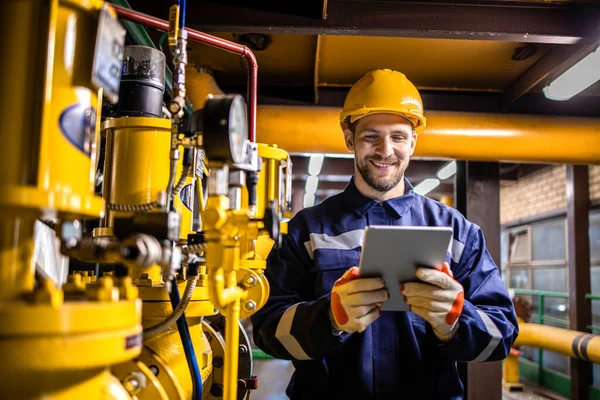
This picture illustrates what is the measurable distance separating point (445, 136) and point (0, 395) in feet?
9.45

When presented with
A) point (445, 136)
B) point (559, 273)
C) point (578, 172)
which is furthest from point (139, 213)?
point (559, 273)

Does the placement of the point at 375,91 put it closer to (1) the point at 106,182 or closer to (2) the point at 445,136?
(1) the point at 106,182

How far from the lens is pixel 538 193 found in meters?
6.84

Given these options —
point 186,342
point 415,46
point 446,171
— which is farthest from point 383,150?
point 446,171

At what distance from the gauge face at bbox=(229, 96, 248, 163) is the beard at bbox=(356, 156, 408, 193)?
74 cm

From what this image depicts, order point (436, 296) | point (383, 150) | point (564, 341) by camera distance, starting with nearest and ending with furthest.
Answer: point (436, 296) < point (383, 150) < point (564, 341)

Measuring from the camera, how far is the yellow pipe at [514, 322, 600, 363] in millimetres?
3720

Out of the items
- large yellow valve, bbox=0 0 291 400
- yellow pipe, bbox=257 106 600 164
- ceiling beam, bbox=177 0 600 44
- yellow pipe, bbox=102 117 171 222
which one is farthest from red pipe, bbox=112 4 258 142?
yellow pipe, bbox=257 106 600 164

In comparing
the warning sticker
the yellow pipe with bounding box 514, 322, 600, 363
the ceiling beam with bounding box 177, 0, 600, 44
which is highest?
the ceiling beam with bounding box 177, 0, 600, 44

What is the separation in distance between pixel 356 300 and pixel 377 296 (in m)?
0.06

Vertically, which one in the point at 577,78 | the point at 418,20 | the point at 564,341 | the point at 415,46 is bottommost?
the point at 564,341

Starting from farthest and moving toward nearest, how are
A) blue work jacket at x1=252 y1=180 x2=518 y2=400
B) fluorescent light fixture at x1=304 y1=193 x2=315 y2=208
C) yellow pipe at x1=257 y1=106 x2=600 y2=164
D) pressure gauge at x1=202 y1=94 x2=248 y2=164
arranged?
fluorescent light fixture at x1=304 y1=193 x2=315 y2=208, yellow pipe at x1=257 y1=106 x2=600 y2=164, blue work jacket at x1=252 y1=180 x2=518 y2=400, pressure gauge at x1=202 y1=94 x2=248 y2=164

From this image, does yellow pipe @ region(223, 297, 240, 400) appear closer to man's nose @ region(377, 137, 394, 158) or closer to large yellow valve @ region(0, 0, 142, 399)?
large yellow valve @ region(0, 0, 142, 399)

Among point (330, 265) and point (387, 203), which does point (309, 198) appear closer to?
point (387, 203)
